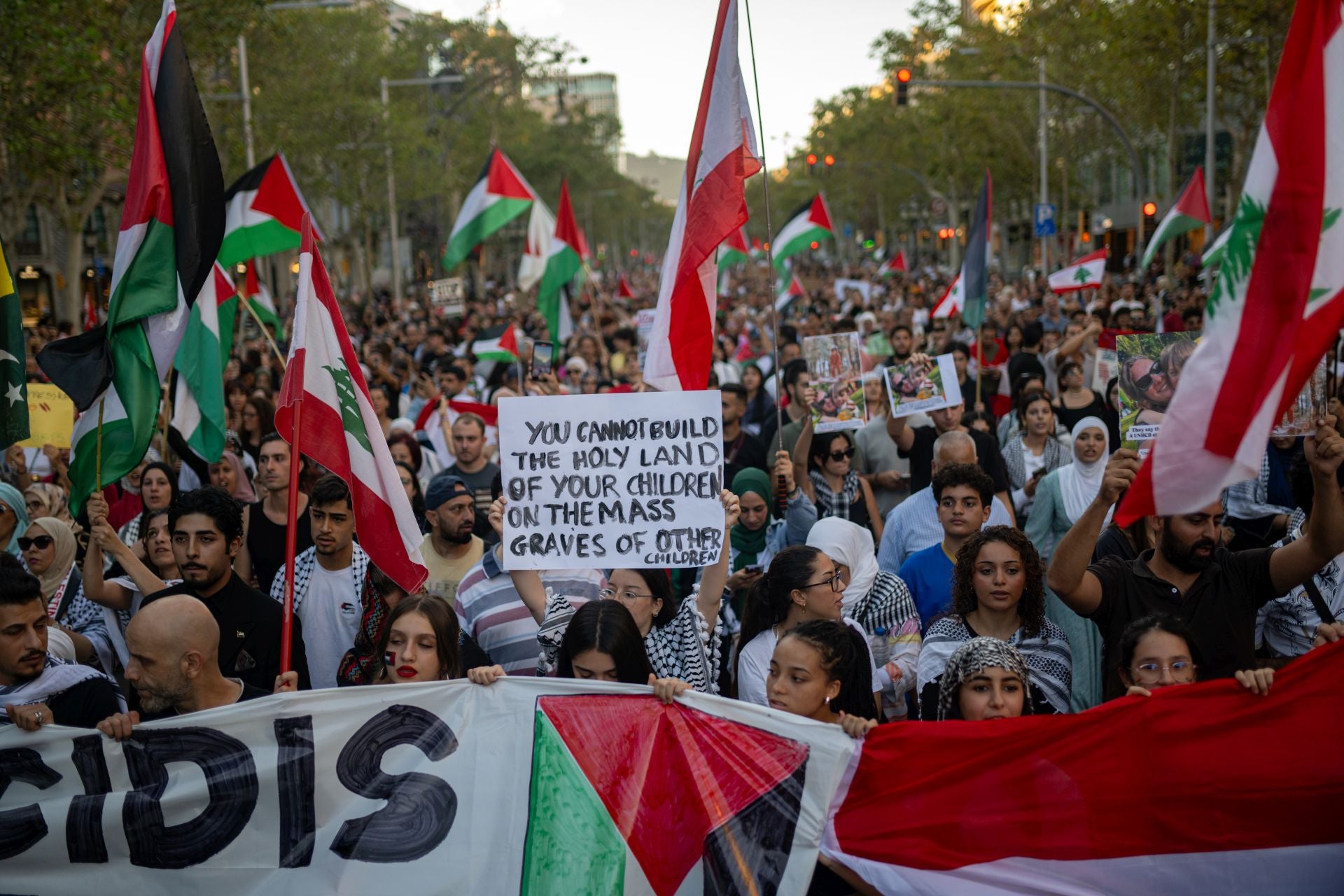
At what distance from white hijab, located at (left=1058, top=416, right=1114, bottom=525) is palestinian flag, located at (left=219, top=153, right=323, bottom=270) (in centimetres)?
531

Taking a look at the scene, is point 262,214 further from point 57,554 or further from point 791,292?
point 791,292

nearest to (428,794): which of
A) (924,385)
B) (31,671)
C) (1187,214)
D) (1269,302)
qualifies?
(31,671)

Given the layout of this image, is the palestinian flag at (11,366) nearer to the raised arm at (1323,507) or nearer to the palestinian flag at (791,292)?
the raised arm at (1323,507)

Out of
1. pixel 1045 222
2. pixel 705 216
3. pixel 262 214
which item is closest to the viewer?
pixel 705 216

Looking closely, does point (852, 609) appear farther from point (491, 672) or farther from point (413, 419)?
point (413, 419)

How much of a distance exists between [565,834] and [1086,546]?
1.85 m

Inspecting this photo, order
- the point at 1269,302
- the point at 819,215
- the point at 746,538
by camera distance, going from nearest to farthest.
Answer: the point at 1269,302 → the point at 746,538 → the point at 819,215

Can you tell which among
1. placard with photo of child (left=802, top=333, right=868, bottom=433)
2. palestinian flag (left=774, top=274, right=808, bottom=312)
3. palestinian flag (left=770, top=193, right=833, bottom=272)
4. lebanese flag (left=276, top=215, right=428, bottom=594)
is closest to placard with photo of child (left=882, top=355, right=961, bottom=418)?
placard with photo of child (left=802, top=333, right=868, bottom=433)

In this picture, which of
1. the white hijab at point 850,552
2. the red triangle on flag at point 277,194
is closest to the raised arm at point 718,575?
the white hijab at point 850,552

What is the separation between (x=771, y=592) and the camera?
16.8 ft

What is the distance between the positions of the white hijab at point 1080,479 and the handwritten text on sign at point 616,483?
2.75 m

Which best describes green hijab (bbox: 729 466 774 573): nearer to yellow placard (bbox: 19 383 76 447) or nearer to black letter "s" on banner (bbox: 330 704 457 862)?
black letter "s" on banner (bbox: 330 704 457 862)

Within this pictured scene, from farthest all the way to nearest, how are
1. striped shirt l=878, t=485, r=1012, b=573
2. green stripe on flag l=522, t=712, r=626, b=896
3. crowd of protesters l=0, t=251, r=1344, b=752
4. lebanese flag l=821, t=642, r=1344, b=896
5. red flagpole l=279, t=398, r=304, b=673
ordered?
striped shirt l=878, t=485, r=1012, b=573
red flagpole l=279, t=398, r=304, b=673
crowd of protesters l=0, t=251, r=1344, b=752
green stripe on flag l=522, t=712, r=626, b=896
lebanese flag l=821, t=642, r=1344, b=896

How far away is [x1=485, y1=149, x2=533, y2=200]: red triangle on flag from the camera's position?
14.2 meters
